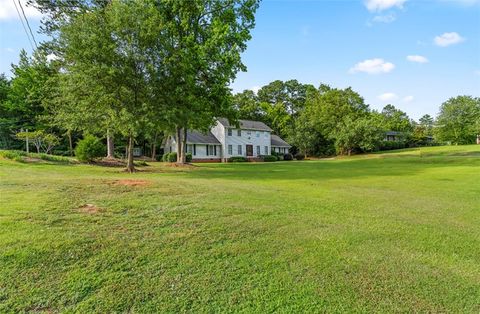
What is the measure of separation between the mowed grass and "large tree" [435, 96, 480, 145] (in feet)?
187

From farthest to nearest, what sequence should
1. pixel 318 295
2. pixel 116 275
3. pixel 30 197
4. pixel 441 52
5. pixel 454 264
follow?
pixel 441 52, pixel 30 197, pixel 454 264, pixel 116 275, pixel 318 295

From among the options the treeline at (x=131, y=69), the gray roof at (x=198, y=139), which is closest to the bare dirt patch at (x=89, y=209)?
the treeline at (x=131, y=69)

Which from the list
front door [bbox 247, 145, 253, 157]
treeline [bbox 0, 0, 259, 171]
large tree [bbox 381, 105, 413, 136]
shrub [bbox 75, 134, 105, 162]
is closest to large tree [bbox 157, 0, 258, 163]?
treeline [bbox 0, 0, 259, 171]

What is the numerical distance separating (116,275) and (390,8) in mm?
15731

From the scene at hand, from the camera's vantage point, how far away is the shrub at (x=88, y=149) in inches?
750

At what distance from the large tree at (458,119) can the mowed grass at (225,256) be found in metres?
57.1

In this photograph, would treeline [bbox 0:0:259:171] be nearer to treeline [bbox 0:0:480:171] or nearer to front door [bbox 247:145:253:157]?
treeline [bbox 0:0:480:171]

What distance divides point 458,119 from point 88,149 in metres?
58.3

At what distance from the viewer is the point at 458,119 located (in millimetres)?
52719

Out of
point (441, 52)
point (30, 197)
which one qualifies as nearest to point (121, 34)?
point (30, 197)

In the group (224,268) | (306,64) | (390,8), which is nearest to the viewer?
(224,268)

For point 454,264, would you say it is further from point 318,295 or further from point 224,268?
point 224,268

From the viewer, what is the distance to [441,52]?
61.3 ft

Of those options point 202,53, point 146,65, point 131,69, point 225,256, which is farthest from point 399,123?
point 225,256
